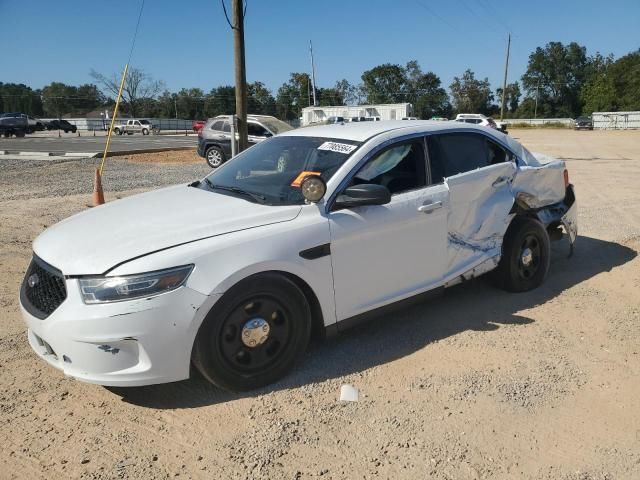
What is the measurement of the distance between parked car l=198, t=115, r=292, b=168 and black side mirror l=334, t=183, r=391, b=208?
13483 mm

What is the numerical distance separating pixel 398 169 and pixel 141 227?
6.29ft

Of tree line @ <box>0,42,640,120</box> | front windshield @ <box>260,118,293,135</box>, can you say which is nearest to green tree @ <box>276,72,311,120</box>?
tree line @ <box>0,42,640,120</box>

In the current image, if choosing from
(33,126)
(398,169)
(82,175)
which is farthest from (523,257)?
(33,126)

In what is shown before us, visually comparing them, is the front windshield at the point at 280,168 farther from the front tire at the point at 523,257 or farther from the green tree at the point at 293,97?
the green tree at the point at 293,97

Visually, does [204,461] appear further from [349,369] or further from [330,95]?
[330,95]

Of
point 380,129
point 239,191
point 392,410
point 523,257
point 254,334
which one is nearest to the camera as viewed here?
point 392,410

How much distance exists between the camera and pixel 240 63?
980 cm

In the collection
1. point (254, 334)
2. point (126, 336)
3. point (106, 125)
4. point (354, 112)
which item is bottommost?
point (254, 334)

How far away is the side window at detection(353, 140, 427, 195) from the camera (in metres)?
3.76

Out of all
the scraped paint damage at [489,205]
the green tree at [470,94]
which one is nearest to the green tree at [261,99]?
the green tree at [470,94]

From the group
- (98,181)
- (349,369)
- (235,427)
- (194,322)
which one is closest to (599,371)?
(349,369)

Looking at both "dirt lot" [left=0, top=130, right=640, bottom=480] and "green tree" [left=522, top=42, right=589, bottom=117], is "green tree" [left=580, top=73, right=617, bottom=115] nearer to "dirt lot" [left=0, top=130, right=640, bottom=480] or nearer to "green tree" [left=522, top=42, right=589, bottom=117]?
"green tree" [left=522, top=42, right=589, bottom=117]

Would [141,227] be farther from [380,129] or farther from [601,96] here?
[601,96]

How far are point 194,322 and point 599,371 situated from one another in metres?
2.65
